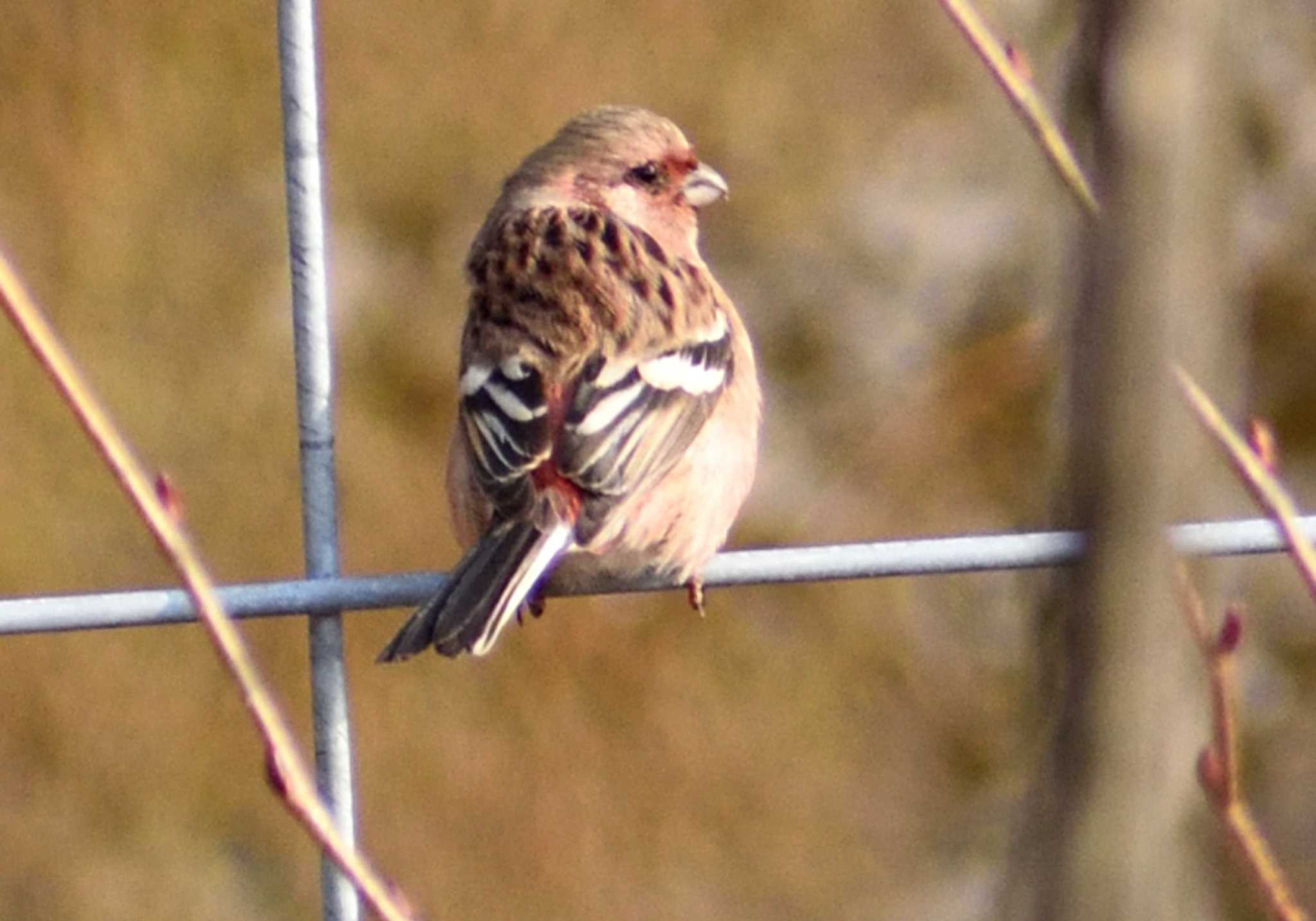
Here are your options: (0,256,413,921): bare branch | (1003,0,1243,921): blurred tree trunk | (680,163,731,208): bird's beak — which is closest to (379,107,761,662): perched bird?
(680,163,731,208): bird's beak

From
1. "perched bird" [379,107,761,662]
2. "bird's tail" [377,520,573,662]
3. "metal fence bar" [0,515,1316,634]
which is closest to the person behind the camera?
"metal fence bar" [0,515,1316,634]

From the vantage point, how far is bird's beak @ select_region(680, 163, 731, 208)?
4.76 m

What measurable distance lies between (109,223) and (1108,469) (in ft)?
19.4

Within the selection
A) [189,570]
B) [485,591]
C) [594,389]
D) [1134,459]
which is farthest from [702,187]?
[1134,459]

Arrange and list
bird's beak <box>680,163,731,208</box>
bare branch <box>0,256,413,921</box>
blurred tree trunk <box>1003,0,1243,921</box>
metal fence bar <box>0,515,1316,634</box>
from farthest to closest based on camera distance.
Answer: bird's beak <box>680,163,731,208</box>, metal fence bar <box>0,515,1316,634</box>, bare branch <box>0,256,413,921</box>, blurred tree trunk <box>1003,0,1243,921</box>

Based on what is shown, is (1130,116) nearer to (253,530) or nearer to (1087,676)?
(1087,676)

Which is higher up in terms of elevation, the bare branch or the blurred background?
the bare branch

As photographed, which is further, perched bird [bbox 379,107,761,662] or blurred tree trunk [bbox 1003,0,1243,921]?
perched bird [bbox 379,107,761,662]

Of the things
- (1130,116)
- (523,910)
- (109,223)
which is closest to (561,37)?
(109,223)

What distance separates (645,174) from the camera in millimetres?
4777

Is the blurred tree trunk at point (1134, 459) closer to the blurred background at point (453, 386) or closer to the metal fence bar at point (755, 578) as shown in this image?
the metal fence bar at point (755, 578)

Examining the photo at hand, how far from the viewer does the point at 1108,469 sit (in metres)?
0.80

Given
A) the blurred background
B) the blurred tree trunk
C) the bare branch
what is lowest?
the blurred background

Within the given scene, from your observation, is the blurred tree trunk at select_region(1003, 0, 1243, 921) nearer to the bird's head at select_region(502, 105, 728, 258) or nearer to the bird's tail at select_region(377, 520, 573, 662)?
the bird's tail at select_region(377, 520, 573, 662)
